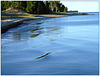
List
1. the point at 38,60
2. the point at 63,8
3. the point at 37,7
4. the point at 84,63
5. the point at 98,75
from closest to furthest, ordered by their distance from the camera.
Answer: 1. the point at 98,75
2. the point at 84,63
3. the point at 38,60
4. the point at 37,7
5. the point at 63,8

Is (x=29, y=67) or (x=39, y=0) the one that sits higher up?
(x=39, y=0)

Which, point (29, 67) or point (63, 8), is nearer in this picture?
point (29, 67)

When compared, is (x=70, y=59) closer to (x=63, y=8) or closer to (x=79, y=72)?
(x=79, y=72)

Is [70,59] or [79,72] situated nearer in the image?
[79,72]

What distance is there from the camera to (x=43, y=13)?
4109 inches

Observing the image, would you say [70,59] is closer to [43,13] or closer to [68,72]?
[68,72]

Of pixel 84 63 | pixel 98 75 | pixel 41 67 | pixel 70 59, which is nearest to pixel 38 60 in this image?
pixel 41 67

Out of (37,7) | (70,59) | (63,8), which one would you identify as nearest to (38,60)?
(70,59)

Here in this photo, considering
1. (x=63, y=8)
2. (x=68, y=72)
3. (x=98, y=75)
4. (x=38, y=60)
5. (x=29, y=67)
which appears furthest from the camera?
(x=63, y=8)

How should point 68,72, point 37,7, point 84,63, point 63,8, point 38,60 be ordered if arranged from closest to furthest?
1. point 68,72
2. point 84,63
3. point 38,60
4. point 37,7
5. point 63,8

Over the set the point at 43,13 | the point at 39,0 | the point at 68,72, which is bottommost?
the point at 68,72

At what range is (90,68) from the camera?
8.09 metres

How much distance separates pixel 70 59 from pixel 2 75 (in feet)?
13.5

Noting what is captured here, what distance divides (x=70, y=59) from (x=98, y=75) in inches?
108
